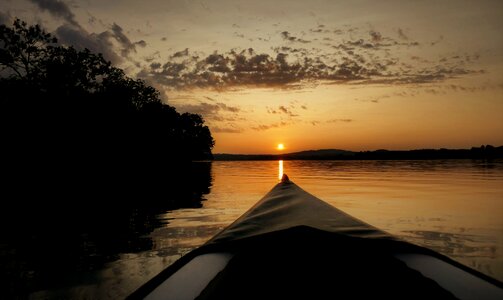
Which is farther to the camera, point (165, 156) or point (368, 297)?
point (165, 156)

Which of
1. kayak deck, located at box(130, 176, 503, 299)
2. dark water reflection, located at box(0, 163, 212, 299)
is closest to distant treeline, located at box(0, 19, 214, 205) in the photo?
dark water reflection, located at box(0, 163, 212, 299)

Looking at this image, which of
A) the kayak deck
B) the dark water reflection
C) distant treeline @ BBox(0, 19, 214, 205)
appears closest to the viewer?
the kayak deck

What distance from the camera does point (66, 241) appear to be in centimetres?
641

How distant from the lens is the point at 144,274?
452 centimetres

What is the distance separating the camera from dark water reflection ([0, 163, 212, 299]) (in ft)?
13.9

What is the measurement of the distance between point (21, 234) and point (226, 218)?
479cm

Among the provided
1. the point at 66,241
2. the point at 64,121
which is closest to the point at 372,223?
the point at 66,241

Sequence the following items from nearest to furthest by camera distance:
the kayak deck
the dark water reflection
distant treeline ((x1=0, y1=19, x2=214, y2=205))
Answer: the kayak deck, the dark water reflection, distant treeline ((x1=0, y1=19, x2=214, y2=205))

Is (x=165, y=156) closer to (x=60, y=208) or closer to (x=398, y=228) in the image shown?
(x=60, y=208)

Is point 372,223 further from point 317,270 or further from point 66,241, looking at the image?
point 66,241

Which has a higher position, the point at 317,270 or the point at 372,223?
the point at 317,270

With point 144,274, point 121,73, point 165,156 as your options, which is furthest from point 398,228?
point 165,156

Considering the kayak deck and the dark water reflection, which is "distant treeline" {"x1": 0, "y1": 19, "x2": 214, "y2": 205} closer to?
the dark water reflection

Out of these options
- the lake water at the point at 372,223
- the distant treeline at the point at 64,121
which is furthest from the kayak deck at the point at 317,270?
the distant treeline at the point at 64,121
